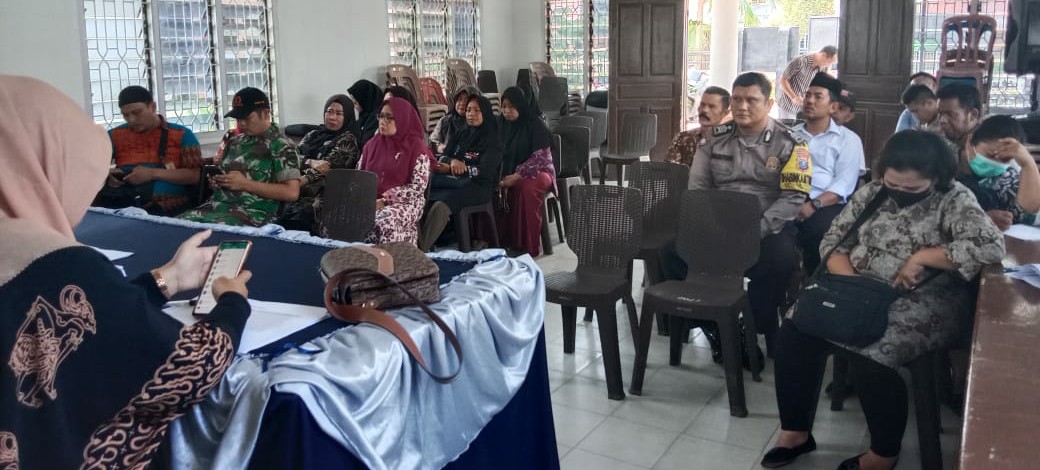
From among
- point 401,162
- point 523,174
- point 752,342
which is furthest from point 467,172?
point 752,342

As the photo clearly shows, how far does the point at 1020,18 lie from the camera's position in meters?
6.07

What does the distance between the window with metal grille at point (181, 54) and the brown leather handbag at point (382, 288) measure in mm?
4936

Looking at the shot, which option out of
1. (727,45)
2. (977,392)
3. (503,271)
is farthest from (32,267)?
(727,45)

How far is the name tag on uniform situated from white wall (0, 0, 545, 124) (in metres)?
4.62

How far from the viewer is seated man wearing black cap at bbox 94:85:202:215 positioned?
441 centimetres

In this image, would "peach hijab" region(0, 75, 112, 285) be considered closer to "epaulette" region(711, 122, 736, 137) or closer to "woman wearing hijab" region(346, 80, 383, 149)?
"epaulette" region(711, 122, 736, 137)

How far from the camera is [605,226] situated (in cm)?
362

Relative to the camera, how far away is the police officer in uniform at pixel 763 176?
12.0ft

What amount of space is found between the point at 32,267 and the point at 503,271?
1.15 m

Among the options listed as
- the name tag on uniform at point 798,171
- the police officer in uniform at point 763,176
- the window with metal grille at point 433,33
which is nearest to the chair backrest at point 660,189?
the police officer in uniform at point 763,176

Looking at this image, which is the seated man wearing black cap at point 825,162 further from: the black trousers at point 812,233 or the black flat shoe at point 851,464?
the black flat shoe at point 851,464

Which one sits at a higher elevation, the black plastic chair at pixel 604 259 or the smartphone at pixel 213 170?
the smartphone at pixel 213 170

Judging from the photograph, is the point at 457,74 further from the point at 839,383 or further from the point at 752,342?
the point at 839,383

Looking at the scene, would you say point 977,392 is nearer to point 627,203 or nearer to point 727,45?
point 627,203
